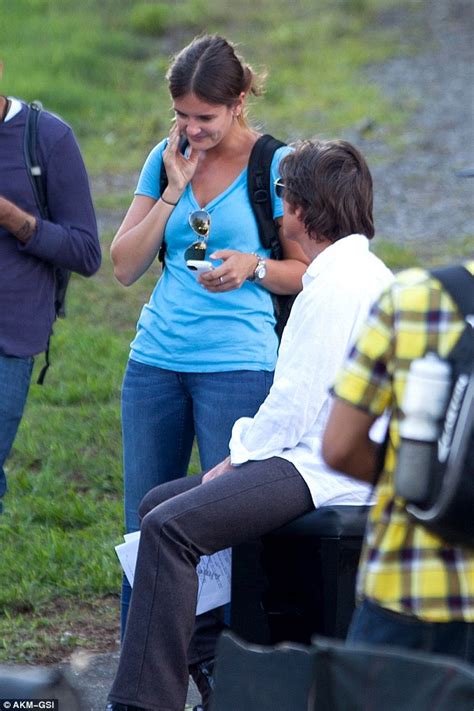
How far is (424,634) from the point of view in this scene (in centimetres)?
252

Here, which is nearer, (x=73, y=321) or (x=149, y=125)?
(x=73, y=321)

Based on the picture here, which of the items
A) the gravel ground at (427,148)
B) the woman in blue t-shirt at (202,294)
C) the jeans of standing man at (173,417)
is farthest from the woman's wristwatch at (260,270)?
the gravel ground at (427,148)

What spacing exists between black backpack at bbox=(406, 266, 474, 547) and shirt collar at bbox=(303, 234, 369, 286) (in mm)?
1120

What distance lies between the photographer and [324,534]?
3582 mm

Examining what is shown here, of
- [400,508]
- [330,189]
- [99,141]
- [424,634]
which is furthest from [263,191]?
[99,141]

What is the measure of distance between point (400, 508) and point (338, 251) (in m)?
1.13

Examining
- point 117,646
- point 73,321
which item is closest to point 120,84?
point 73,321

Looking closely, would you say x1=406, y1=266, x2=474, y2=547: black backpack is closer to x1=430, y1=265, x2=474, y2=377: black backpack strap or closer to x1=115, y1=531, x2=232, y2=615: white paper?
x1=430, y1=265, x2=474, y2=377: black backpack strap

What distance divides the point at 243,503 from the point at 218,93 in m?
1.24

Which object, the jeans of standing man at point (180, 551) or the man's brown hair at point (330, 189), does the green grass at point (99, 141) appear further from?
the man's brown hair at point (330, 189)

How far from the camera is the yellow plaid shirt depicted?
95.3 inches

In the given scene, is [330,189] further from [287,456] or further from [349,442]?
[349,442]

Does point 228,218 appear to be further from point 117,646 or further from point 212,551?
point 117,646

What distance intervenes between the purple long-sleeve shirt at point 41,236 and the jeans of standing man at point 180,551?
3.46ft
